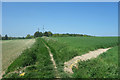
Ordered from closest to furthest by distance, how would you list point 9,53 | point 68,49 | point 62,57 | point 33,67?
point 33,67, point 62,57, point 9,53, point 68,49

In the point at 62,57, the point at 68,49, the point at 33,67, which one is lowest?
the point at 33,67

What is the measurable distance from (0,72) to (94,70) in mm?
5223

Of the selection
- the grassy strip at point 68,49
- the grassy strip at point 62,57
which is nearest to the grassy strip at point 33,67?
the grassy strip at point 62,57

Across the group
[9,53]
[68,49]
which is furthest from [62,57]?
[9,53]

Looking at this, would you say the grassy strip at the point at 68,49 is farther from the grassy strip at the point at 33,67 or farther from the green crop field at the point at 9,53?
the green crop field at the point at 9,53

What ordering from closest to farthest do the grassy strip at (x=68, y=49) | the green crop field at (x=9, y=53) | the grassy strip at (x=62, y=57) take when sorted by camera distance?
the grassy strip at (x=62, y=57) < the green crop field at (x=9, y=53) < the grassy strip at (x=68, y=49)

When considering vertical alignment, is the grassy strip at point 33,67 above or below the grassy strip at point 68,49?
below

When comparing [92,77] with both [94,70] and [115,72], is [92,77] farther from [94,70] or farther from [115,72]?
[115,72]

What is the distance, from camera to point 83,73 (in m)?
5.07

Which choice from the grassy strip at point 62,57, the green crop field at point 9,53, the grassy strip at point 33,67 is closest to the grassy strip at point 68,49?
the grassy strip at point 62,57

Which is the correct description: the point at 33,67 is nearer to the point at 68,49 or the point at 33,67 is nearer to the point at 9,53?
the point at 68,49

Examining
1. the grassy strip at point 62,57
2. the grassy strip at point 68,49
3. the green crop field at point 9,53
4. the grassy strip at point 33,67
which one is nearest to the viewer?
the grassy strip at point 33,67

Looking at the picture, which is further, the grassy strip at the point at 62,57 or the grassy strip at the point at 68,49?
the grassy strip at the point at 68,49

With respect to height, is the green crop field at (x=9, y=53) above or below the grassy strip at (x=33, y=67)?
above
